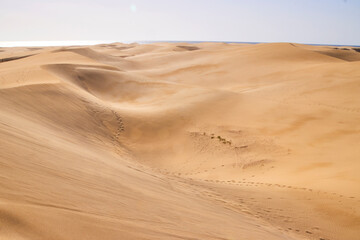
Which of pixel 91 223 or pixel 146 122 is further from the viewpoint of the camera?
pixel 146 122

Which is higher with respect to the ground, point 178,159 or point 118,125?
point 118,125

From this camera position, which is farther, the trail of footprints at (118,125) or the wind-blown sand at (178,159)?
the trail of footprints at (118,125)

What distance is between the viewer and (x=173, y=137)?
8859 millimetres

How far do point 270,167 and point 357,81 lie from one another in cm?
914

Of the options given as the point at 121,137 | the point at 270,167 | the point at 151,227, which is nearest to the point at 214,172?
the point at 270,167

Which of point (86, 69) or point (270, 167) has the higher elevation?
point (86, 69)

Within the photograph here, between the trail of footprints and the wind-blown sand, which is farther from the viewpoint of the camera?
the trail of footprints

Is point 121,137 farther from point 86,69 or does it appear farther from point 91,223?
point 86,69

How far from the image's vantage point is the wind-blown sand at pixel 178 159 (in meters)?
2.48

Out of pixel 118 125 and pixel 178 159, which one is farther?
pixel 118 125

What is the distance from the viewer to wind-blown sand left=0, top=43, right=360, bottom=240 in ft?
8.15

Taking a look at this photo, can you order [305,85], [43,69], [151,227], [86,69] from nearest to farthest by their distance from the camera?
[151,227] → [43,69] → [305,85] → [86,69]

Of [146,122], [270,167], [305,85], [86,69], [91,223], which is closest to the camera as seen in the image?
[91,223]

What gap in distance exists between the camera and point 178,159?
7.61m
